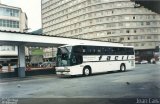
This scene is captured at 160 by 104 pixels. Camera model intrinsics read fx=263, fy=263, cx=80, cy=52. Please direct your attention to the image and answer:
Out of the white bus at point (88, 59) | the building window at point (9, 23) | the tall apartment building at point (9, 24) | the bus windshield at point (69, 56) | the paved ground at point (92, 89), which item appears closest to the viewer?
the paved ground at point (92, 89)

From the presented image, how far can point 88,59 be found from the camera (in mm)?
25375

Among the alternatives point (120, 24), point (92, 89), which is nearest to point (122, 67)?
point (92, 89)

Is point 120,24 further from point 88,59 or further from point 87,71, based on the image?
point 87,71

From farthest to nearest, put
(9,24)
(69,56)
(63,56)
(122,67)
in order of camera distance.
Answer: (9,24) < (122,67) < (63,56) < (69,56)

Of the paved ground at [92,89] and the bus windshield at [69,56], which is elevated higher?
the bus windshield at [69,56]

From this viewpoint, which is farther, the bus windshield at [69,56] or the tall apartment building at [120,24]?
the tall apartment building at [120,24]

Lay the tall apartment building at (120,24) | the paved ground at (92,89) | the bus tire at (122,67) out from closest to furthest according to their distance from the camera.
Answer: the paved ground at (92,89) → the bus tire at (122,67) → the tall apartment building at (120,24)

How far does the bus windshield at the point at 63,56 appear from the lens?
2417 cm

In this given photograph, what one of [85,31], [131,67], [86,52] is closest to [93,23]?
[85,31]

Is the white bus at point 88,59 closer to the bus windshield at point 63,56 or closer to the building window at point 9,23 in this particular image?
the bus windshield at point 63,56

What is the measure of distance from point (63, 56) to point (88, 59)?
2.51m

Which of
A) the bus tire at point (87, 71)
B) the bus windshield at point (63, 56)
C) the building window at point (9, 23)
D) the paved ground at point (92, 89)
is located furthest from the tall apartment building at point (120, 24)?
the paved ground at point (92, 89)

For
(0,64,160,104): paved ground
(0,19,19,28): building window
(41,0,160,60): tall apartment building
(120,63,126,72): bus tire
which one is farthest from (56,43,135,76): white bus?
(41,0,160,60): tall apartment building

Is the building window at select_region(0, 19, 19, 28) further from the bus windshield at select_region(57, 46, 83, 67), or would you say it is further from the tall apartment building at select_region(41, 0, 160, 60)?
the bus windshield at select_region(57, 46, 83, 67)
